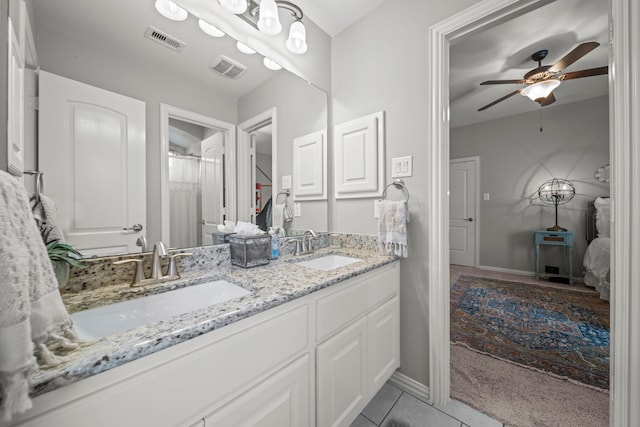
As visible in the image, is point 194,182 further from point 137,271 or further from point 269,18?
point 269,18

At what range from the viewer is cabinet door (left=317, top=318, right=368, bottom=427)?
101 centimetres

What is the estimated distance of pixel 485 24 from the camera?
1.32 meters

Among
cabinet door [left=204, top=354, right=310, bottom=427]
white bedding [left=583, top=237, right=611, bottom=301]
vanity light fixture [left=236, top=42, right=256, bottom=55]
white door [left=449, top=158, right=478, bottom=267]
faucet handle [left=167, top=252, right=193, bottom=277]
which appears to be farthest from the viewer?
white door [left=449, top=158, right=478, bottom=267]

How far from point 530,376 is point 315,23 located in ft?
9.47

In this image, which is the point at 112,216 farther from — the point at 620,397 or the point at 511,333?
the point at 511,333

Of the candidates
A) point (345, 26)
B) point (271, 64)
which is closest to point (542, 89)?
point (345, 26)

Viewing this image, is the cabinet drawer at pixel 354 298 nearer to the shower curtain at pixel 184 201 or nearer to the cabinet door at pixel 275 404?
the cabinet door at pixel 275 404

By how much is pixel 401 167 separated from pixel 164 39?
1.40 meters

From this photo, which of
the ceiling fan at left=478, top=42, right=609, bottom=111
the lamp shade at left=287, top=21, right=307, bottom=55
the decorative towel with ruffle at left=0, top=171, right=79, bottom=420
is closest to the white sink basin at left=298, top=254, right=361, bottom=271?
the decorative towel with ruffle at left=0, top=171, right=79, bottom=420

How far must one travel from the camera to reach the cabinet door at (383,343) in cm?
132

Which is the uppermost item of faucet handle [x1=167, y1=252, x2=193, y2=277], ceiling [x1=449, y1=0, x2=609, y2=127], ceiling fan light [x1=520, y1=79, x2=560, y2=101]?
ceiling [x1=449, y1=0, x2=609, y2=127]

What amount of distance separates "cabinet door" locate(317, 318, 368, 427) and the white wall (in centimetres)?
46

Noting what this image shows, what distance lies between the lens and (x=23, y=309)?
1.34 ft

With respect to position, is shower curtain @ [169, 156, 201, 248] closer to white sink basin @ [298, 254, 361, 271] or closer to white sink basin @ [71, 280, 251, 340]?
white sink basin @ [71, 280, 251, 340]
